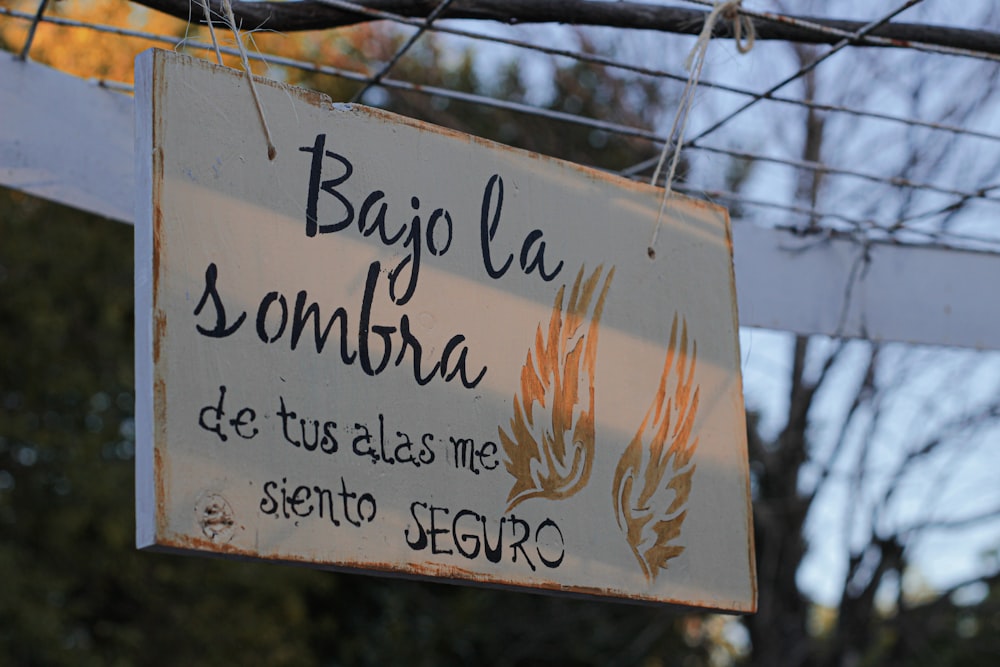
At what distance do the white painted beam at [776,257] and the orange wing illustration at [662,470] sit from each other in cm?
98

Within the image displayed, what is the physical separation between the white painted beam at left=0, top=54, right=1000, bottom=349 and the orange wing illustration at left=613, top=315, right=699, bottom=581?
3.20 ft

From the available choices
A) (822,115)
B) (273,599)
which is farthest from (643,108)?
(273,599)

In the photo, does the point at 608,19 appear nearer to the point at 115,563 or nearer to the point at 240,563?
the point at 240,563

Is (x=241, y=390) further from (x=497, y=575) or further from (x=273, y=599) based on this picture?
(x=273, y=599)

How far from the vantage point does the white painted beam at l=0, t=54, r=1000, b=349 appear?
2.77 meters

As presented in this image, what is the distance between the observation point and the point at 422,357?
1846 mm

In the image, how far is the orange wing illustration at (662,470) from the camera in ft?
6.55

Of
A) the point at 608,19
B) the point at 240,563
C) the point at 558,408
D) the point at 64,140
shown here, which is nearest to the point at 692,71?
the point at 608,19

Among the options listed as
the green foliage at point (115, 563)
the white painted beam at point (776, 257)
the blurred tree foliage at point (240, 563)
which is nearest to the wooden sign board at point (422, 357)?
the white painted beam at point (776, 257)

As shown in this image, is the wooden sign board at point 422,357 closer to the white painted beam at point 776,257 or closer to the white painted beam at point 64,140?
the white painted beam at point 776,257

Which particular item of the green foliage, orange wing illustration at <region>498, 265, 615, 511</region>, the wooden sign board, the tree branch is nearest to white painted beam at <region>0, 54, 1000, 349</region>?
the tree branch

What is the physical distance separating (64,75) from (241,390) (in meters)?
1.53

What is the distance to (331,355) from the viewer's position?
1747 millimetres

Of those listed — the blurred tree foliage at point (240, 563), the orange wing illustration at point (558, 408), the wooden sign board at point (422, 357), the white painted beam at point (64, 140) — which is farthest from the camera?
the blurred tree foliage at point (240, 563)
